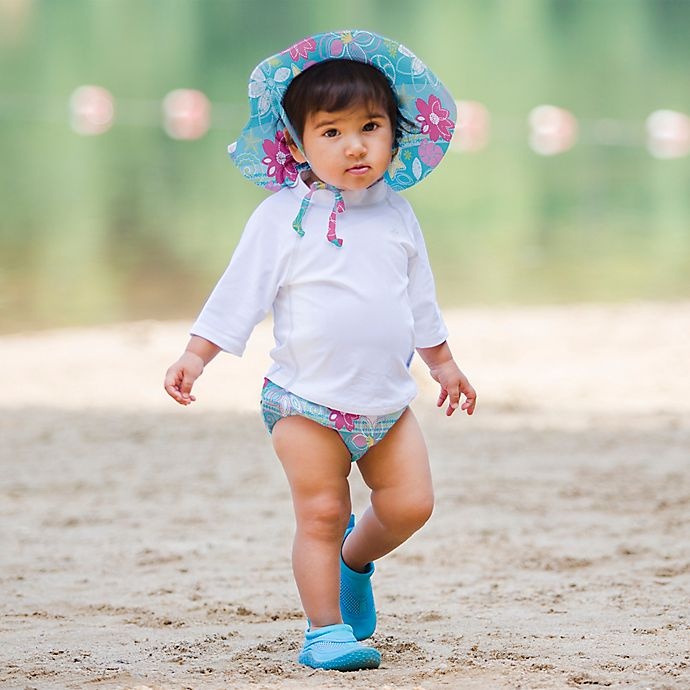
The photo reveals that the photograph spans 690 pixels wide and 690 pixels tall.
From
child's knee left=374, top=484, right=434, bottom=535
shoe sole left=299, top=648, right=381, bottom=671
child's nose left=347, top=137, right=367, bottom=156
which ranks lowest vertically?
shoe sole left=299, top=648, right=381, bottom=671

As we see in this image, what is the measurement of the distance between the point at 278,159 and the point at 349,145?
9.3 inches

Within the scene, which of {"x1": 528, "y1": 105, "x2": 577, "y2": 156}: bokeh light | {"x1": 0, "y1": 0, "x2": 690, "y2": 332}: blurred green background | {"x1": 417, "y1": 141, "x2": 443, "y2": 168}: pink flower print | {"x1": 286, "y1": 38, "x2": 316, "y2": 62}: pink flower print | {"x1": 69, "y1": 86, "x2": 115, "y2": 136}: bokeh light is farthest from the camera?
{"x1": 69, "y1": 86, "x2": 115, "y2": 136}: bokeh light

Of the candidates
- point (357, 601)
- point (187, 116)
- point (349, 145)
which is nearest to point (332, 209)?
point (349, 145)

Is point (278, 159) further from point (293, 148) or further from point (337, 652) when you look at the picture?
point (337, 652)

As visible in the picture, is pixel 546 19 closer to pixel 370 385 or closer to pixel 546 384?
pixel 546 384

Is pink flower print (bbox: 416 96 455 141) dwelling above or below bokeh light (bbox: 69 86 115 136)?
below

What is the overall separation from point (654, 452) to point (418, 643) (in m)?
2.49

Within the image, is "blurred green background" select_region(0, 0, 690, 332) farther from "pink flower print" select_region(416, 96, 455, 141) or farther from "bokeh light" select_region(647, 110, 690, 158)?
"pink flower print" select_region(416, 96, 455, 141)

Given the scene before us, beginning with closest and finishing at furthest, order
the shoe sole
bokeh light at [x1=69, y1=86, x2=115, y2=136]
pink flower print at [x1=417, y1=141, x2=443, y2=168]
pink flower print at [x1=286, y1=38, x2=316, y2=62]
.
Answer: the shoe sole < pink flower print at [x1=286, y1=38, x2=316, y2=62] < pink flower print at [x1=417, y1=141, x2=443, y2=168] < bokeh light at [x1=69, y1=86, x2=115, y2=136]

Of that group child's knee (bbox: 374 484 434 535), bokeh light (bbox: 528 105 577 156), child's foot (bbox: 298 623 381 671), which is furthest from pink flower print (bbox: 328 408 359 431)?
bokeh light (bbox: 528 105 577 156)

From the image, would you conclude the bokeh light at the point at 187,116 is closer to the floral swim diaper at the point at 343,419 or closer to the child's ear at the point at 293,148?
the child's ear at the point at 293,148

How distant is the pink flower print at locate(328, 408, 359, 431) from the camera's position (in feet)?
9.80

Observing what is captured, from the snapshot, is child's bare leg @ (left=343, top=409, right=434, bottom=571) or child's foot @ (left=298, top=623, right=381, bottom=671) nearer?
child's foot @ (left=298, top=623, right=381, bottom=671)

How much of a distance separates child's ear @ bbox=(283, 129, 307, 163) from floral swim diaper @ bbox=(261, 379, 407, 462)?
1.71 ft
